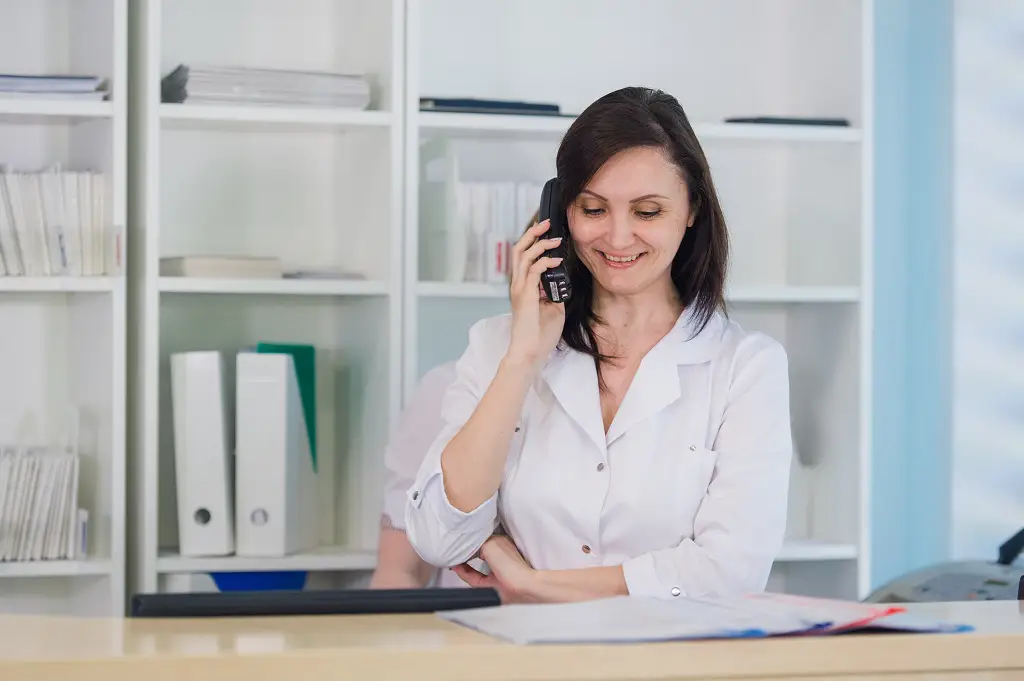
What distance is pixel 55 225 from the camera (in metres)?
2.80

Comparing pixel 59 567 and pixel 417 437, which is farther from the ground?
pixel 417 437

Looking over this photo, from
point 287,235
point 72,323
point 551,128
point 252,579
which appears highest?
point 551,128

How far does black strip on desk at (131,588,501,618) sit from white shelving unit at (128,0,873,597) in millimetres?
1647

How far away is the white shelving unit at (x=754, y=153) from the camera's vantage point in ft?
9.95

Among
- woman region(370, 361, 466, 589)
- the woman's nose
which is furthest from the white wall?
the woman's nose

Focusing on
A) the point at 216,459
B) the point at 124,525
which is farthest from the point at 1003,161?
the point at 124,525

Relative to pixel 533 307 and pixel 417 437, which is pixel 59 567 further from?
pixel 533 307

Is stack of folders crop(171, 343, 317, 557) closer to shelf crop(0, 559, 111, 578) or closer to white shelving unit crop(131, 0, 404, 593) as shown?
white shelving unit crop(131, 0, 404, 593)

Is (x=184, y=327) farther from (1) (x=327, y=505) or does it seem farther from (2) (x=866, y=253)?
(2) (x=866, y=253)

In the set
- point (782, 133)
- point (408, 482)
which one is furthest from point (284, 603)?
point (782, 133)

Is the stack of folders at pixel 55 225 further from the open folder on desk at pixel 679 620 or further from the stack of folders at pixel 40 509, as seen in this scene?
the open folder on desk at pixel 679 620

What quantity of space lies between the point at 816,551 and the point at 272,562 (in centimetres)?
A: 122

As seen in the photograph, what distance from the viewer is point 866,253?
9.98 ft

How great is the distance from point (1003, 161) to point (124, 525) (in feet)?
7.23
